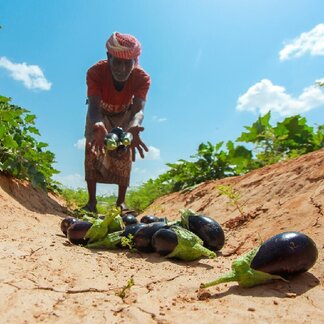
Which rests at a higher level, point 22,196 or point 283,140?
point 283,140

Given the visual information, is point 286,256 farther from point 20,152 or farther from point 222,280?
point 20,152

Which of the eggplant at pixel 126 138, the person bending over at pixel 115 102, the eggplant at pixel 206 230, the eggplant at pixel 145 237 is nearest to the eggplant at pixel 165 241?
the eggplant at pixel 145 237

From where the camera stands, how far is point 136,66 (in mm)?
6449

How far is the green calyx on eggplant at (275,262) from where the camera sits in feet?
6.48

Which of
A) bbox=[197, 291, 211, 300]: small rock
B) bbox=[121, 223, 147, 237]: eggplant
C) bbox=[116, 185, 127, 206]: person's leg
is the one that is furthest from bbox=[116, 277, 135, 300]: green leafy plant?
bbox=[116, 185, 127, 206]: person's leg

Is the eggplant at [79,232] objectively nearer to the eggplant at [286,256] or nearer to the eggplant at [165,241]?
the eggplant at [165,241]

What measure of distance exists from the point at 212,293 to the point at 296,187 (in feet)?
7.50

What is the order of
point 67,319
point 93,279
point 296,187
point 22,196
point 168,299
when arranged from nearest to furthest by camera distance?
point 67,319
point 168,299
point 93,279
point 296,187
point 22,196

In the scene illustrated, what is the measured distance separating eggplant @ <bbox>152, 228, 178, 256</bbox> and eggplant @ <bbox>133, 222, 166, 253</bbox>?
102 millimetres

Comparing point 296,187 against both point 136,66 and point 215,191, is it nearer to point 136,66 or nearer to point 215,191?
point 215,191

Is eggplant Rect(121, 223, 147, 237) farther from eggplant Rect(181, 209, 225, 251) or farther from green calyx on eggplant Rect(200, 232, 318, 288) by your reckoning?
green calyx on eggplant Rect(200, 232, 318, 288)

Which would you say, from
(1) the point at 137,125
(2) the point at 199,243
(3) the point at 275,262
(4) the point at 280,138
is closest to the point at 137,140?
(1) the point at 137,125

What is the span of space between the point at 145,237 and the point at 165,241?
0.76 feet

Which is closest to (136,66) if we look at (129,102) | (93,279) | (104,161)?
(129,102)
